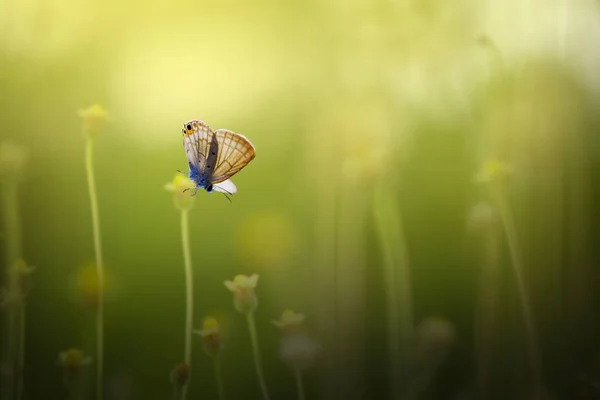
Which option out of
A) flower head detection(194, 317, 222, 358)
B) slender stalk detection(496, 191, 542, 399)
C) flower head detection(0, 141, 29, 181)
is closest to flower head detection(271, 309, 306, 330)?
flower head detection(194, 317, 222, 358)

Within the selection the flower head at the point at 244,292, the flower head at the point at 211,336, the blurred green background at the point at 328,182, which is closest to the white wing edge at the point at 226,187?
the blurred green background at the point at 328,182

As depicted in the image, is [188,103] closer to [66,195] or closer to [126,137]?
[126,137]

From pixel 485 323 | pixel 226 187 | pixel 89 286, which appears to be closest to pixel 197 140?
pixel 226 187

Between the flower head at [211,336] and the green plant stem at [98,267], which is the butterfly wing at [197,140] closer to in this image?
the green plant stem at [98,267]

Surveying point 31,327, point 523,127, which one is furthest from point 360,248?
point 31,327

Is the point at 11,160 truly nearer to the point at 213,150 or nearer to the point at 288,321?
the point at 213,150

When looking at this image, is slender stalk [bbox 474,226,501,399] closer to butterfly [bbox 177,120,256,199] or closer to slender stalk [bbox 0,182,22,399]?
butterfly [bbox 177,120,256,199]

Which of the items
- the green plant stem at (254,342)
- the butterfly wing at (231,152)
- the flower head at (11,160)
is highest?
the flower head at (11,160)

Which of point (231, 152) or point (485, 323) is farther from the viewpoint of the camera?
point (485, 323)
